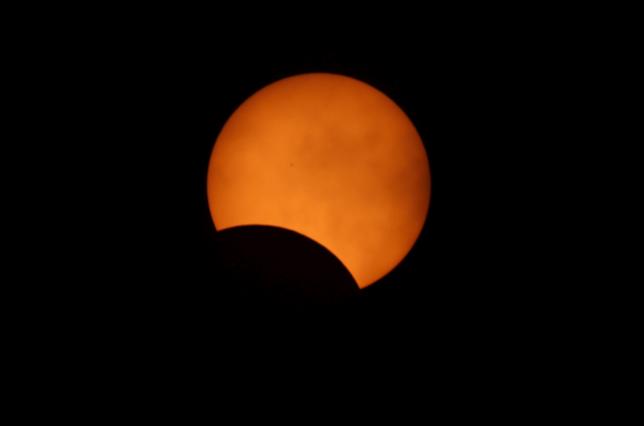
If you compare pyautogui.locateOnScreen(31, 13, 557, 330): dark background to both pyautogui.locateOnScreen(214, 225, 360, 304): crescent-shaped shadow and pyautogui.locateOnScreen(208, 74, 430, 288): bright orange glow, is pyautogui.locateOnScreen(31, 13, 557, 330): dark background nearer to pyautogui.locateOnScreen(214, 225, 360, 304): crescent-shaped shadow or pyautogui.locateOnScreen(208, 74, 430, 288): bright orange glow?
pyautogui.locateOnScreen(214, 225, 360, 304): crescent-shaped shadow

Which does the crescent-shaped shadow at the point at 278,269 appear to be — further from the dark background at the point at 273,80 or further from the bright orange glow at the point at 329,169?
the dark background at the point at 273,80

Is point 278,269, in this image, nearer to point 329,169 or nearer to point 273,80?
point 329,169

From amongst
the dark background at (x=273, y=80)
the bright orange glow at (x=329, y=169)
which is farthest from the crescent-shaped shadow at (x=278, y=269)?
the dark background at (x=273, y=80)

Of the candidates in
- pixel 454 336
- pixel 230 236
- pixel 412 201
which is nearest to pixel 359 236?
pixel 412 201

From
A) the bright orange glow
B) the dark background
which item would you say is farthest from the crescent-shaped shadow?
the dark background

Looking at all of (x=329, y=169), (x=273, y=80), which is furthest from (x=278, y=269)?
(x=273, y=80)

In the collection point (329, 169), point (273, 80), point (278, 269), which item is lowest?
point (278, 269)
